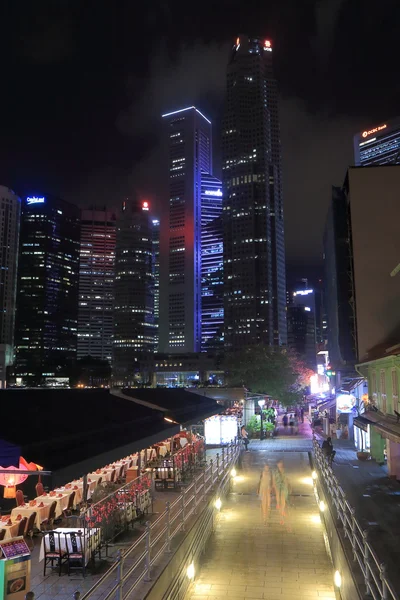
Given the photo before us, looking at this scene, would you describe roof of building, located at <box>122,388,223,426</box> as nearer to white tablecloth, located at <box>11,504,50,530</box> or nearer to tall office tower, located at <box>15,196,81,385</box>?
white tablecloth, located at <box>11,504,50,530</box>

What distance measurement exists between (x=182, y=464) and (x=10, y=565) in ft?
35.4

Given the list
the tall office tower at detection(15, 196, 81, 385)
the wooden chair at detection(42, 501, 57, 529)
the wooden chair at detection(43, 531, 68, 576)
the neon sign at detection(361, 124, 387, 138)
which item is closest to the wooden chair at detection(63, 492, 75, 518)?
the wooden chair at detection(42, 501, 57, 529)

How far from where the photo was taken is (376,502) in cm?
1392

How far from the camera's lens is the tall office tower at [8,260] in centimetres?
17138

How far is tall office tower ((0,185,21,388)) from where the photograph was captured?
171 m

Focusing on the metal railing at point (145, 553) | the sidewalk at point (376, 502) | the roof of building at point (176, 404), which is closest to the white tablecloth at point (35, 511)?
the metal railing at point (145, 553)

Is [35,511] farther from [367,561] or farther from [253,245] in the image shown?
[253,245]

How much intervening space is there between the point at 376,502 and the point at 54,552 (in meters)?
9.82

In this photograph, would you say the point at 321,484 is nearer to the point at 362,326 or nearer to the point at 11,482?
the point at 11,482

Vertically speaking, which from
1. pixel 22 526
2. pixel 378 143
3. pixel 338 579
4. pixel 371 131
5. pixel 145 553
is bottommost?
pixel 338 579

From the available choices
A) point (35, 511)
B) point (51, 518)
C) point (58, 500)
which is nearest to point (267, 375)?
point (58, 500)

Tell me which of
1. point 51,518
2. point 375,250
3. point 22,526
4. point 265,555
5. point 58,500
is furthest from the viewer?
point 375,250

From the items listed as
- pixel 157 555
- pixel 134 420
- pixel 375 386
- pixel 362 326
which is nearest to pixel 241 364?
pixel 362 326

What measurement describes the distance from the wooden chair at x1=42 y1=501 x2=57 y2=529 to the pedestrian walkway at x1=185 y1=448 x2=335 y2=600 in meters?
3.48
